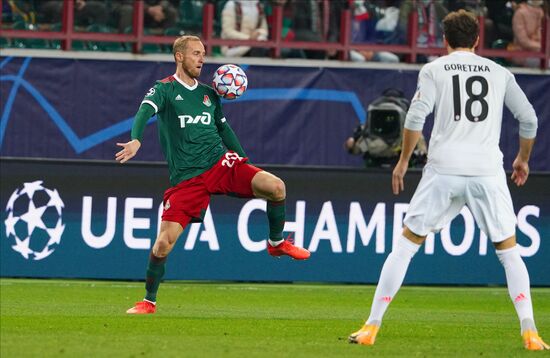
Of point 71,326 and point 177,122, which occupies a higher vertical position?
point 177,122

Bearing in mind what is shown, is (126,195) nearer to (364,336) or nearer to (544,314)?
(544,314)

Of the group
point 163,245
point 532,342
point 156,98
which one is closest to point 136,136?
point 156,98

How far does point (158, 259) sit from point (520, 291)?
143 inches

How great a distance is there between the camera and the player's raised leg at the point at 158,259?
1071 cm

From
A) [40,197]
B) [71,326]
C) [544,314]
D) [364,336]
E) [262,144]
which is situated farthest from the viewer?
[262,144]

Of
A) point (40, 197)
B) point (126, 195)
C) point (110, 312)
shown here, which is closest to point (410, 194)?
point (126, 195)

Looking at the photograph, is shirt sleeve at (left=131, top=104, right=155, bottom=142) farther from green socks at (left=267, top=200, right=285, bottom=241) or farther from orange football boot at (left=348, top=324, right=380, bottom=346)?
orange football boot at (left=348, top=324, right=380, bottom=346)

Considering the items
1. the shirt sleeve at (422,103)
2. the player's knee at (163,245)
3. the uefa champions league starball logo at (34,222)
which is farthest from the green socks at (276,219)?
the uefa champions league starball logo at (34,222)

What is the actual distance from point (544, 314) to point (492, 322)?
1.42 meters

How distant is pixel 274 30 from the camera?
64.6 ft

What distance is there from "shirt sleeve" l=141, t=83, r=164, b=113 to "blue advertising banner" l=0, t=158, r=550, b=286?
4368mm

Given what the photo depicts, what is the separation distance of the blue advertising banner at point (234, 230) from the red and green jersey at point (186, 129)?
4.09 metres

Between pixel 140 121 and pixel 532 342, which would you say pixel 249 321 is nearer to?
pixel 140 121

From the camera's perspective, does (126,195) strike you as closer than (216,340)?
No
